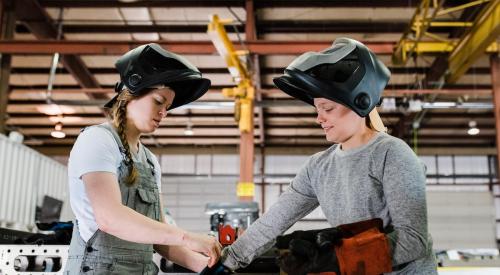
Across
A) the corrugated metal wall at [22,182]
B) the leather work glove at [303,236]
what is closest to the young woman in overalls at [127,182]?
the leather work glove at [303,236]

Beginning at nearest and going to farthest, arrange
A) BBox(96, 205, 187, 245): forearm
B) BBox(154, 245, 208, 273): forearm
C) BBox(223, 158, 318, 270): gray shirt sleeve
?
BBox(96, 205, 187, 245): forearm, BBox(223, 158, 318, 270): gray shirt sleeve, BBox(154, 245, 208, 273): forearm

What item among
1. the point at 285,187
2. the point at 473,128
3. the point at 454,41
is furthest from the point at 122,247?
the point at 285,187

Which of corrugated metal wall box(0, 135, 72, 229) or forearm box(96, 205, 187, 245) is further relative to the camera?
corrugated metal wall box(0, 135, 72, 229)

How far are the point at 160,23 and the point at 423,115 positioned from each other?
27.0 feet

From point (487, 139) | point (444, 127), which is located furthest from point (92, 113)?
point (487, 139)

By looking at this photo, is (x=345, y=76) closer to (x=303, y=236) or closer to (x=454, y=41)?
(x=303, y=236)

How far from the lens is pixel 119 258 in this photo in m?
1.91

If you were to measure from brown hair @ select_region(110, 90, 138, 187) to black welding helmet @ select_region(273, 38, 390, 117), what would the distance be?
686 millimetres

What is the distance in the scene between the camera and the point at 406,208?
4.96 feet

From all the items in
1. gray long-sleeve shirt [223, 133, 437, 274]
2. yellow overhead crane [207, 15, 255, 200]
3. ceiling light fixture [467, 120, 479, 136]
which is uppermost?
ceiling light fixture [467, 120, 479, 136]

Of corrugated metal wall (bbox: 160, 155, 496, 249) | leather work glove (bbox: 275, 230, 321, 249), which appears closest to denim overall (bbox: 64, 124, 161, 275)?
leather work glove (bbox: 275, 230, 321, 249)

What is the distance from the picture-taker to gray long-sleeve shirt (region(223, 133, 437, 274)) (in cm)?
151

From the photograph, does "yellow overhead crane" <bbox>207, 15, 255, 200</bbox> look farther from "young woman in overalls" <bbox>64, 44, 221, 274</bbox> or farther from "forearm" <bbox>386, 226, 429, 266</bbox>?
"forearm" <bbox>386, 226, 429, 266</bbox>

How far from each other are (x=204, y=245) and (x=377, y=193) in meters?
0.70
